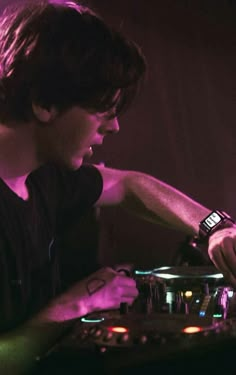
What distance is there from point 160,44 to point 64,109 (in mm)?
996

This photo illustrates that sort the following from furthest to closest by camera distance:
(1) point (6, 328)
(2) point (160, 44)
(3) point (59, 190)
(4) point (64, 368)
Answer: (2) point (160, 44) → (3) point (59, 190) → (1) point (6, 328) → (4) point (64, 368)

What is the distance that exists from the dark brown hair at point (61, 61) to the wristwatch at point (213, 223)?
34 cm

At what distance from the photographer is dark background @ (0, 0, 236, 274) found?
1.98 meters

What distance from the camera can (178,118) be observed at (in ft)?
6.68

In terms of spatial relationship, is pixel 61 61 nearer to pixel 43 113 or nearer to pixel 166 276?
pixel 43 113

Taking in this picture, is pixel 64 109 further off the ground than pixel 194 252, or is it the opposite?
pixel 64 109

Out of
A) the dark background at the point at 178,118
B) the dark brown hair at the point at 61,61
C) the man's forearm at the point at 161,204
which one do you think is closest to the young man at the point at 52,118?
the dark brown hair at the point at 61,61

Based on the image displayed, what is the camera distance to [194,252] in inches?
69.7

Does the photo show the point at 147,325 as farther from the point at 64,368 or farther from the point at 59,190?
the point at 59,190

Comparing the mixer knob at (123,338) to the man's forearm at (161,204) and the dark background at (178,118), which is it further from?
the dark background at (178,118)

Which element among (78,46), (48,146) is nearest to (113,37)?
(78,46)

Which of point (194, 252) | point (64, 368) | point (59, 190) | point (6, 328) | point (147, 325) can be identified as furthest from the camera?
point (194, 252)

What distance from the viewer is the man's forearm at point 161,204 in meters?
1.35

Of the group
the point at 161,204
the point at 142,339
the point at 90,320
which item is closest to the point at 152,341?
the point at 142,339
